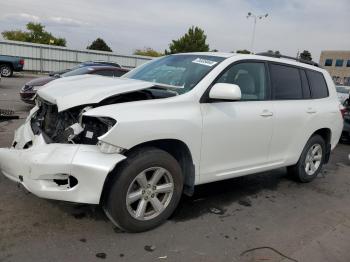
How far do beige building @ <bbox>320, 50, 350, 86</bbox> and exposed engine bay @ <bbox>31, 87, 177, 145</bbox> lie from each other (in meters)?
79.9

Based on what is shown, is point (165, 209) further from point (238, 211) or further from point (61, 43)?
point (61, 43)

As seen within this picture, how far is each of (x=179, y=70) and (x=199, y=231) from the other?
1808 millimetres

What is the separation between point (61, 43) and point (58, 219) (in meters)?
73.5

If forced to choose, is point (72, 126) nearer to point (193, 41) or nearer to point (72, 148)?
point (72, 148)

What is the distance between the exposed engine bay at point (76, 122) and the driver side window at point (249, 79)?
82cm

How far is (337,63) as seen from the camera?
79.2m

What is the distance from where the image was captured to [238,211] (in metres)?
4.41

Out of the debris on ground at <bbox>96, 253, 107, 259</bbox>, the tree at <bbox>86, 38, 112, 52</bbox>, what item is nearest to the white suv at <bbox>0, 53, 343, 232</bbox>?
the debris on ground at <bbox>96, 253, 107, 259</bbox>

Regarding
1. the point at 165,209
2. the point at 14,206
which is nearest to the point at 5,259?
the point at 14,206

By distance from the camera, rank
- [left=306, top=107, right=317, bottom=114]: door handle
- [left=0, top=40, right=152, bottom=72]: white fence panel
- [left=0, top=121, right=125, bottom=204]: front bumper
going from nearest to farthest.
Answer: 1. [left=0, top=121, right=125, bottom=204]: front bumper
2. [left=306, top=107, right=317, bottom=114]: door handle
3. [left=0, top=40, right=152, bottom=72]: white fence panel

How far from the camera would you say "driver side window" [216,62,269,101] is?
4273 millimetres

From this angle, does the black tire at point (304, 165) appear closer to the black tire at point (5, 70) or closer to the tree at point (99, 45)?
the black tire at point (5, 70)

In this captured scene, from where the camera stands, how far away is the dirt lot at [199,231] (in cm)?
327

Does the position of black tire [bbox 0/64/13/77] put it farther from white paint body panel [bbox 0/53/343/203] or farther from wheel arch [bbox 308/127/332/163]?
wheel arch [bbox 308/127/332/163]
